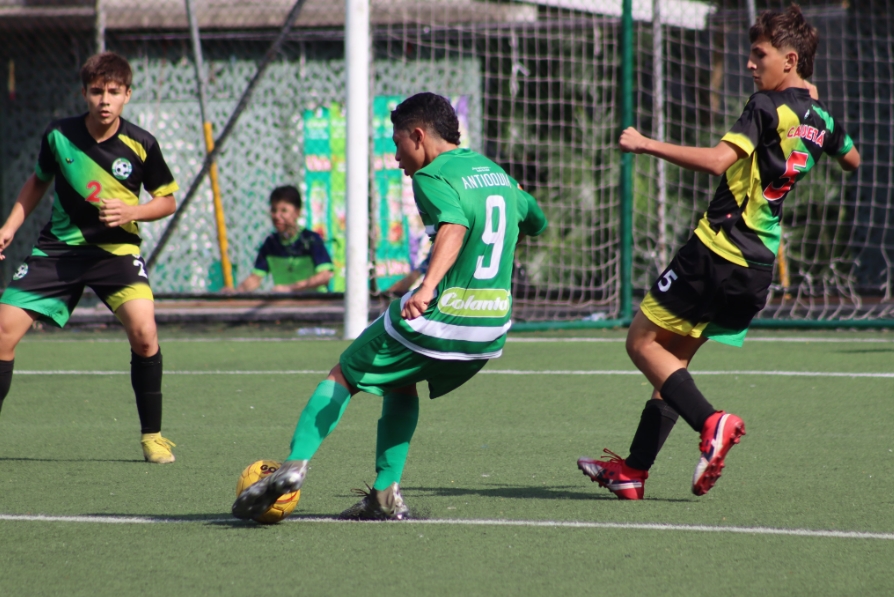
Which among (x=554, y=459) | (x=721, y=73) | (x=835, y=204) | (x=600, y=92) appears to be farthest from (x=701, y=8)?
(x=554, y=459)

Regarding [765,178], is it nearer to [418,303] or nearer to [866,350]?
[418,303]

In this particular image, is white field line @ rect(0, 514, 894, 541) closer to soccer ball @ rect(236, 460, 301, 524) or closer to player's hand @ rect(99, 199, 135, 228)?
soccer ball @ rect(236, 460, 301, 524)

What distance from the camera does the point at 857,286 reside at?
11.7m

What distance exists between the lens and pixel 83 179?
5.50 metres

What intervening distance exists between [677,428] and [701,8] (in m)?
7.80

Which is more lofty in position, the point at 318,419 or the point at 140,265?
the point at 140,265

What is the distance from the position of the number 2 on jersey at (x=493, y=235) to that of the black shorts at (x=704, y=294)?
2.49 ft

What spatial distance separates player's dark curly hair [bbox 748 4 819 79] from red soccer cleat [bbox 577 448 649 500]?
1677 millimetres

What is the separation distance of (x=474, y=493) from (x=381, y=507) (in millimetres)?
570

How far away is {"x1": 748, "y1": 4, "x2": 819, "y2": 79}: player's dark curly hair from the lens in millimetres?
4359

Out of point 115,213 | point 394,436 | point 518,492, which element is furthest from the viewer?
point 115,213

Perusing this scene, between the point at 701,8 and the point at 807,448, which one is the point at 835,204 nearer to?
the point at 701,8

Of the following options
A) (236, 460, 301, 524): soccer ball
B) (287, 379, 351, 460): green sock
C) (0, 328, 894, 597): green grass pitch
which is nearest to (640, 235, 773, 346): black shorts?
(0, 328, 894, 597): green grass pitch

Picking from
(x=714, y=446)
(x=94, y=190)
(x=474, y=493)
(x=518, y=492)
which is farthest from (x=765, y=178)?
(x=94, y=190)
